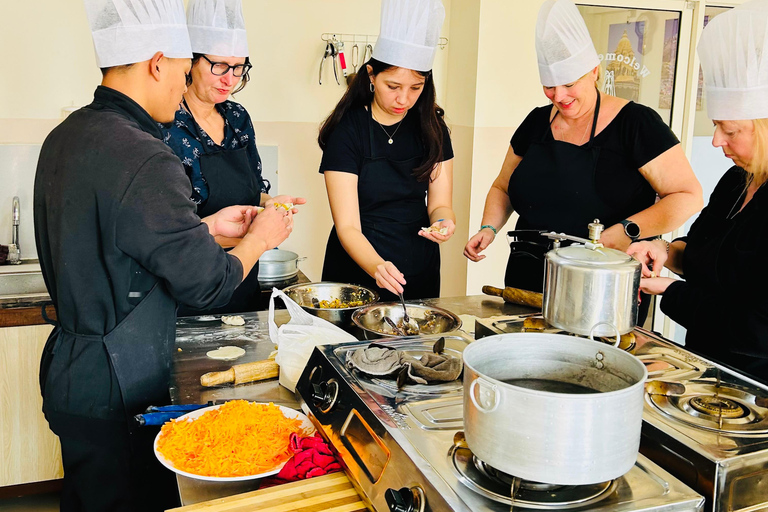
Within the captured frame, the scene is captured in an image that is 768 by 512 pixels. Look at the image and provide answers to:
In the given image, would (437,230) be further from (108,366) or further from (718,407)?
(718,407)

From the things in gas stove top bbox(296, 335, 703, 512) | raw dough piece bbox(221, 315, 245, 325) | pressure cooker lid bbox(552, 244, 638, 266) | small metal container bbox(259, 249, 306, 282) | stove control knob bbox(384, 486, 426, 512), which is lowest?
small metal container bbox(259, 249, 306, 282)

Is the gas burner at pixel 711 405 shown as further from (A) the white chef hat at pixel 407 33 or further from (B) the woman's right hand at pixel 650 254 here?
(A) the white chef hat at pixel 407 33

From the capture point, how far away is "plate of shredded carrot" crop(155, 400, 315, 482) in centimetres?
127

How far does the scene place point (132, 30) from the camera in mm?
1545

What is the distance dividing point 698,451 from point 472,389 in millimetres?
377

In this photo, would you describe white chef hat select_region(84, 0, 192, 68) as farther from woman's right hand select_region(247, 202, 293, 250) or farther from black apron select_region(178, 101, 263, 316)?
black apron select_region(178, 101, 263, 316)

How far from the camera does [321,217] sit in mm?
3990

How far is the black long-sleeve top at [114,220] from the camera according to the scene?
1441 millimetres

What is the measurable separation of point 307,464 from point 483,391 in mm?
513

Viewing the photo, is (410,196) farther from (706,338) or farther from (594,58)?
(706,338)

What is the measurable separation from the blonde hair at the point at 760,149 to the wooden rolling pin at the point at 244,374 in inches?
51.4

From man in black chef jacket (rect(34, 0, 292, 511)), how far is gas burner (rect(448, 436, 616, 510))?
2.66ft

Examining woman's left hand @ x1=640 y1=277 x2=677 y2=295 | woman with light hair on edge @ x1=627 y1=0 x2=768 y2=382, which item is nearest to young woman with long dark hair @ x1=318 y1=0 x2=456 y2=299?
woman's left hand @ x1=640 y1=277 x2=677 y2=295

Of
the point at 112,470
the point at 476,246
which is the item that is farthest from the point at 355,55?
the point at 112,470
